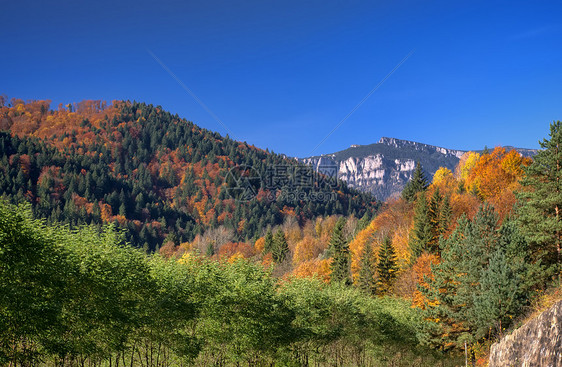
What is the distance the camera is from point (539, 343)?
13.1 metres

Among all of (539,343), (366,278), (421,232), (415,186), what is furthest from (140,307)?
(415,186)

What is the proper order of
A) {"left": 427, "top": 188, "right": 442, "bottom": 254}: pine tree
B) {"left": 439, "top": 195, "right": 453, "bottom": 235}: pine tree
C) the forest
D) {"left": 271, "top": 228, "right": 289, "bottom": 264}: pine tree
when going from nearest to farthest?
the forest → {"left": 427, "top": 188, "right": 442, "bottom": 254}: pine tree → {"left": 439, "top": 195, "right": 453, "bottom": 235}: pine tree → {"left": 271, "top": 228, "right": 289, "bottom": 264}: pine tree

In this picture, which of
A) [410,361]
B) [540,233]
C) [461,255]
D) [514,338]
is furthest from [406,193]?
[514,338]

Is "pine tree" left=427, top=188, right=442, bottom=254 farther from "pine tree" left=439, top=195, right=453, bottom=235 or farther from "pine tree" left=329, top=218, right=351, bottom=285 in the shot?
"pine tree" left=329, top=218, right=351, bottom=285

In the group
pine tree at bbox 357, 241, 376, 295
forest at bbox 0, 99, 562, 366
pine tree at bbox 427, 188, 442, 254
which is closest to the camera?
forest at bbox 0, 99, 562, 366

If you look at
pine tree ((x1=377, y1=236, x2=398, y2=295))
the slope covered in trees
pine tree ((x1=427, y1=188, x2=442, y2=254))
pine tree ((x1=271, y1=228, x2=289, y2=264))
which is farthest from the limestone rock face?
pine tree ((x1=271, y1=228, x2=289, y2=264))

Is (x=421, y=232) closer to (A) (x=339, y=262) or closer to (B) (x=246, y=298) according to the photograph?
(A) (x=339, y=262)

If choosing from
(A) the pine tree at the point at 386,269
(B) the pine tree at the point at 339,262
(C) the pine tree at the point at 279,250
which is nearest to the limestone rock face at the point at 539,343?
(A) the pine tree at the point at 386,269

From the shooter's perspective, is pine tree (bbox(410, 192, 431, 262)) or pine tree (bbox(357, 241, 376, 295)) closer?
pine tree (bbox(410, 192, 431, 262))

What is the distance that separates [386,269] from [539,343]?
57180mm

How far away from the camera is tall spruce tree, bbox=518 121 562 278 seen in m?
31.8

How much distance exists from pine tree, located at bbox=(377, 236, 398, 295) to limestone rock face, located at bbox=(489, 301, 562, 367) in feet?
173

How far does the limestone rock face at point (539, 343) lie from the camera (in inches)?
483

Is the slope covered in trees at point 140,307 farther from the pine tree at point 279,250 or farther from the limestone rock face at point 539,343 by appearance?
the pine tree at point 279,250
